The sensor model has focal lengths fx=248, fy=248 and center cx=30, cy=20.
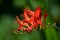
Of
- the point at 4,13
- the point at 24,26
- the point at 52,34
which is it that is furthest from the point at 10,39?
the point at 4,13

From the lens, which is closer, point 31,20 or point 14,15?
point 31,20

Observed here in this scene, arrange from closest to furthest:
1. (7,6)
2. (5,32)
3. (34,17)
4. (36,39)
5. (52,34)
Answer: (34,17)
(52,34)
(36,39)
(5,32)
(7,6)

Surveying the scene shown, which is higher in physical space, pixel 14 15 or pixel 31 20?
pixel 14 15

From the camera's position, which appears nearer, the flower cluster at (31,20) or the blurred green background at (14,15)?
the flower cluster at (31,20)

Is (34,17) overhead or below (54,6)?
below

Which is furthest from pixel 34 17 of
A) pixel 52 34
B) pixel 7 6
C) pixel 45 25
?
pixel 7 6

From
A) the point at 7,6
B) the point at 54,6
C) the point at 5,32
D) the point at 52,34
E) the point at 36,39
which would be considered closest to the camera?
the point at 52,34

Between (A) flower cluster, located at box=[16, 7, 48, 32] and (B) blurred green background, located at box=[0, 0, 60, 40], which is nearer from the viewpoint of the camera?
(A) flower cluster, located at box=[16, 7, 48, 32]

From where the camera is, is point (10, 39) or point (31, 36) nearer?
point (10, 39)

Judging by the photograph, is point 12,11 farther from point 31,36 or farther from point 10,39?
point 10,39

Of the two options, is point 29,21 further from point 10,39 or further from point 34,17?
point 10,39
